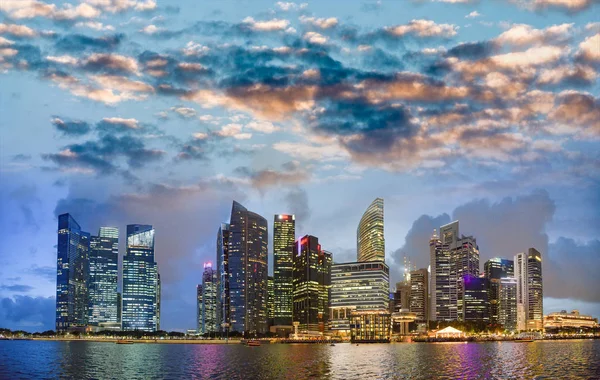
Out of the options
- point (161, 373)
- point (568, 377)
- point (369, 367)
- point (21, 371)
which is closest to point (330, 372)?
point (369, 367)

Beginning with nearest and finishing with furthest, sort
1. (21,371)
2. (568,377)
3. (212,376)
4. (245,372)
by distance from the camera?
(568,377) < (212,376) < (245,372) < (21,371)

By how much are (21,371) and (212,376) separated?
146ft

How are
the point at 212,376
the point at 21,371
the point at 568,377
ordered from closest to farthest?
the point at 568,377 < the point at 212,376 < the point at 21,371

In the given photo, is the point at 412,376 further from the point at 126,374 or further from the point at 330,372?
the point at 126,374

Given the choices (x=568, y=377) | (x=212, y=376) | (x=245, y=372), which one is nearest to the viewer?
(x=568, y=377)

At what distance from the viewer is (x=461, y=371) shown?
136 meters

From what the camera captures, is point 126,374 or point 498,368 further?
point 498,368

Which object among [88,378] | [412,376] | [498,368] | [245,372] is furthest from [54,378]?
[498,368]

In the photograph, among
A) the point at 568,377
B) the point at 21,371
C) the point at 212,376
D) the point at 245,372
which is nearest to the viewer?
the point at 568,377

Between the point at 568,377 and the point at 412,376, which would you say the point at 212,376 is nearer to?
the point at 412,376

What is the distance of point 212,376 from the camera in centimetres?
12962

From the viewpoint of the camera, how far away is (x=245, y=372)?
138625mm

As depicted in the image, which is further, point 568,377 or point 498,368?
point 498,368

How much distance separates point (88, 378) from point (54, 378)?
23.6 feet
